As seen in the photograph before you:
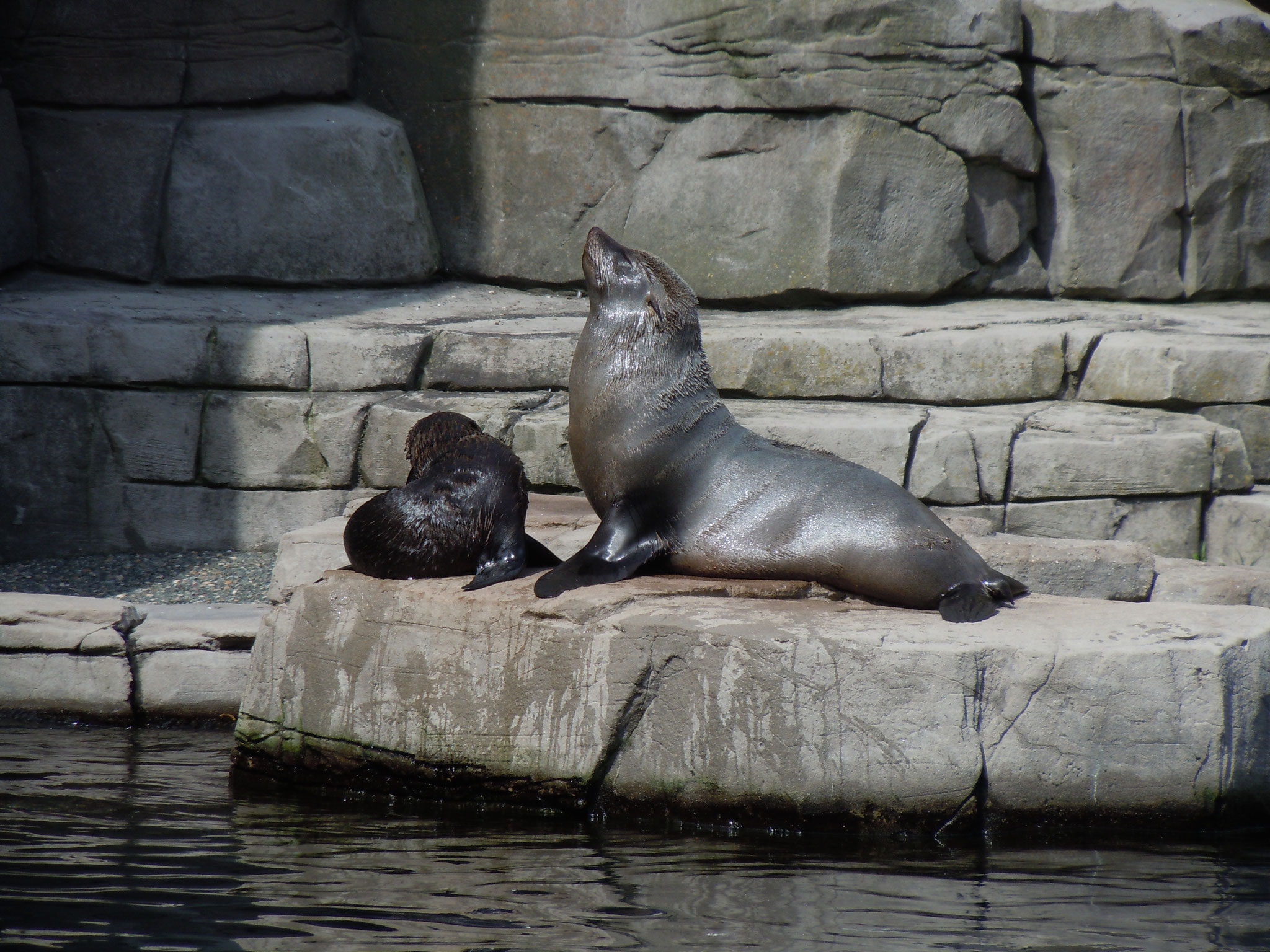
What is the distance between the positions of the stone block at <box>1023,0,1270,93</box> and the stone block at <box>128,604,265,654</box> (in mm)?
6702

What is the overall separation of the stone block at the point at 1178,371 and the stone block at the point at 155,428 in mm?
5091

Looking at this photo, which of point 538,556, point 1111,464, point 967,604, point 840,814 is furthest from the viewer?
point 1111,464

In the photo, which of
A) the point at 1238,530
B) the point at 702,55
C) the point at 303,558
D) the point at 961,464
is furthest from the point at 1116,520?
the point at 702,55

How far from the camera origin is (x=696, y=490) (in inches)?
188

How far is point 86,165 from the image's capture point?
344 inches

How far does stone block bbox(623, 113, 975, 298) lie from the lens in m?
8.68

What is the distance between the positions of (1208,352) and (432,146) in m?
5.45

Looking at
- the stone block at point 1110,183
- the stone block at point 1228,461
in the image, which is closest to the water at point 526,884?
the stone block at point 1228,461

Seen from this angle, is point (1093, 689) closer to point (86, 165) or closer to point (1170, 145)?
point (1170, 145)

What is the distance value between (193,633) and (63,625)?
527 mm

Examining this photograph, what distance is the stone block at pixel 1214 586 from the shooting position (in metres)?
5.57

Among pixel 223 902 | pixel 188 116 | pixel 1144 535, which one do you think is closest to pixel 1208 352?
pixel 1144 535

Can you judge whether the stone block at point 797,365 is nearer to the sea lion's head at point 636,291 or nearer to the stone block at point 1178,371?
the stone block at point 1178,371

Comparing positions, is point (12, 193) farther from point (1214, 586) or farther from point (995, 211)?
point (1214, 586)
